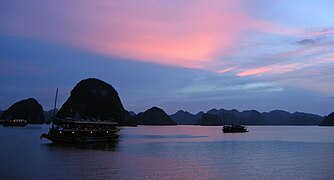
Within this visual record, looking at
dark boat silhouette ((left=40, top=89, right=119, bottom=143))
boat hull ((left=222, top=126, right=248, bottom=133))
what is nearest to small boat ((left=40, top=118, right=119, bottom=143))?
dark boat silhouette ((left=40, top=89, right=119, bottom=143))

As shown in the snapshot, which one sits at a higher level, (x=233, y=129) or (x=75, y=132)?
(x=75, y=132)

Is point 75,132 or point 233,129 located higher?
point 75,132

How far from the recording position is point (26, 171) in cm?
4231

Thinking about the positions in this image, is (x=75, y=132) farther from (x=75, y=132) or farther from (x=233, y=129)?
(x=233, y=129)

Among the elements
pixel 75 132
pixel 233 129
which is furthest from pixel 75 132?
pixel 233 129

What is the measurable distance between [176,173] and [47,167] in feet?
59.4

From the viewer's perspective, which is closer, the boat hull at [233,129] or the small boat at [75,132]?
the small boat at [75,132]

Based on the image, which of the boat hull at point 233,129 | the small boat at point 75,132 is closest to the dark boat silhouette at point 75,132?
the small boat at point 75,132

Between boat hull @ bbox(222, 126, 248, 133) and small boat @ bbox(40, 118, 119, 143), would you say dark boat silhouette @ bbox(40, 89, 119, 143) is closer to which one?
small boat @ bbox(40, 118, 119, 143)

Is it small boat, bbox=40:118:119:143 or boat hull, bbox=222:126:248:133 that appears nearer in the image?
small boat, bbox=40:118:119:143

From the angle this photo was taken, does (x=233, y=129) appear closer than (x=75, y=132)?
No

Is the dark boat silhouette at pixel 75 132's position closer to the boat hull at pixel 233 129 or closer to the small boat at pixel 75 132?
the small boat at pixel 75 132

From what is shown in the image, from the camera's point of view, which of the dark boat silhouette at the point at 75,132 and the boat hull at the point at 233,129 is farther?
the boat hull at the point at 233,129

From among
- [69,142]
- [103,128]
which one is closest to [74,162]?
[69,142]
